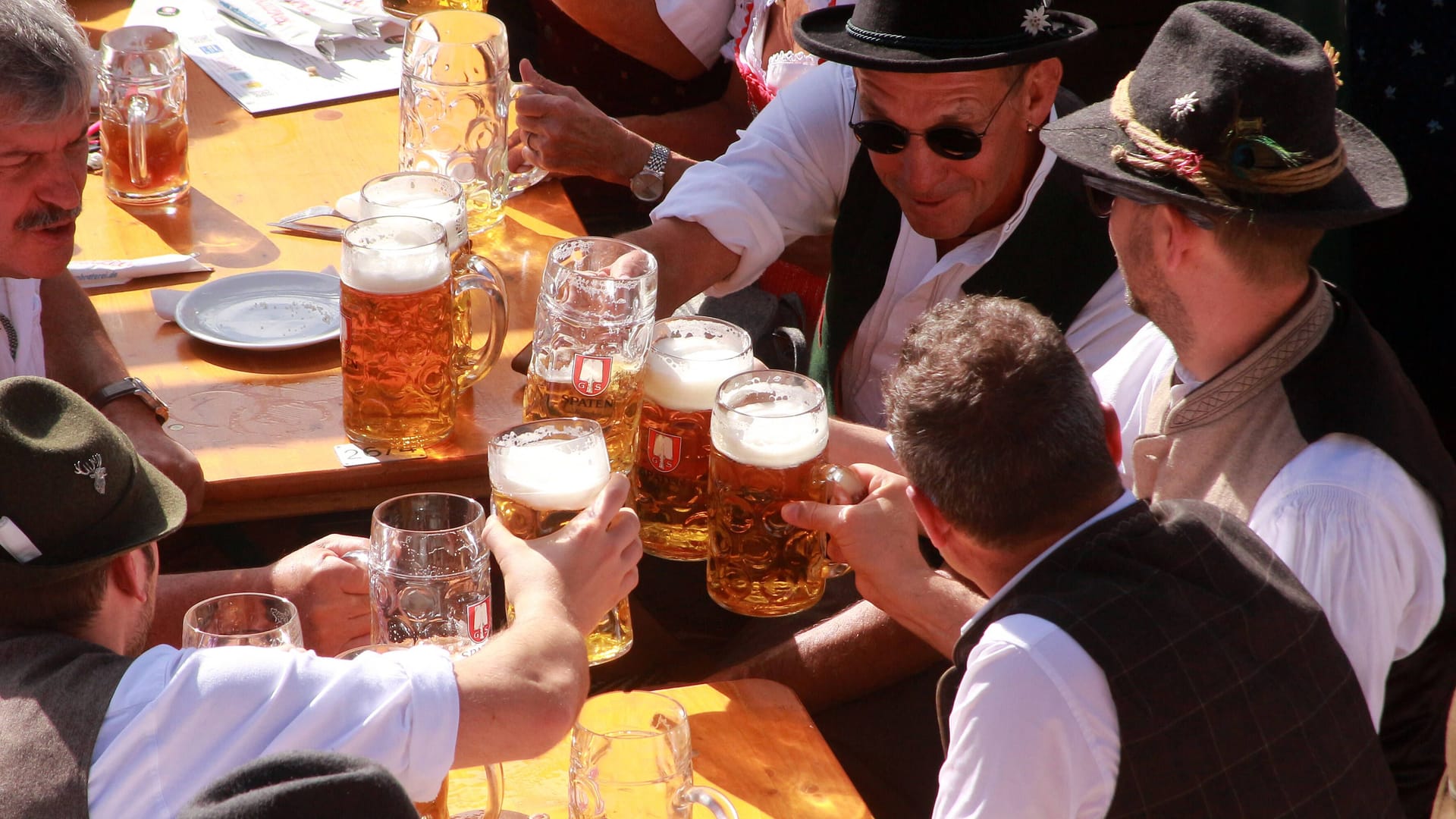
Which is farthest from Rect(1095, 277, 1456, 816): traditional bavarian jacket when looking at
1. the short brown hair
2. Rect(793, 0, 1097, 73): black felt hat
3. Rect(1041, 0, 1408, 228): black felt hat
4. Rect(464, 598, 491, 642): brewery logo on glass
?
Rect(464, 598, 491, 642): brewery logo on glass

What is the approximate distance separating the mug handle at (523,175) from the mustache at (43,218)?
0.99 metres

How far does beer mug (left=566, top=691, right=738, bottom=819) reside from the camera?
1.36 metres

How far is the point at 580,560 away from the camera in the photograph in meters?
1.54

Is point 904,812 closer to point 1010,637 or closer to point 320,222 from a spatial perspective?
point 1010,637

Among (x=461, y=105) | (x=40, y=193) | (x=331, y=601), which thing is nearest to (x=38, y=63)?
(x=40, y=193)

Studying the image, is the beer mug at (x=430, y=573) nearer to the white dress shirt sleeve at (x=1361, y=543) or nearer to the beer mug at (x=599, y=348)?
the beer mug at (x=599, y=348)

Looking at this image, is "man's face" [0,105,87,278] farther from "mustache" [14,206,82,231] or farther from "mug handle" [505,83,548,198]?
"mug handle" [505,83,548,198]

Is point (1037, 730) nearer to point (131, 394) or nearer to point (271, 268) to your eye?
point (131, 394)

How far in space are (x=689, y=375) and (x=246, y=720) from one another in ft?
2.58

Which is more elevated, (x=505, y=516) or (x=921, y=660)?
(x=505, y=516)

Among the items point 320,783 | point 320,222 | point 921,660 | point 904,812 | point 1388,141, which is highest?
point 320,783

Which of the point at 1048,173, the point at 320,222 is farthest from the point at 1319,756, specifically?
the point at 320,222

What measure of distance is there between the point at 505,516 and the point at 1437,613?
1.15 m

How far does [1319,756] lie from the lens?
1.45 m
